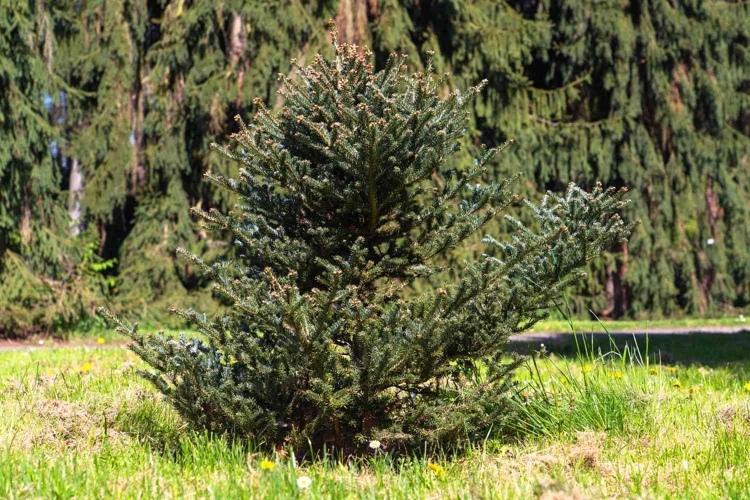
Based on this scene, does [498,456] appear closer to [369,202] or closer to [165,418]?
[369,202]

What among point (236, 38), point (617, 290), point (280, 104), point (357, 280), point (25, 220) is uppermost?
point (236, 38)

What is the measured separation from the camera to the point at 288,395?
10.1 ft

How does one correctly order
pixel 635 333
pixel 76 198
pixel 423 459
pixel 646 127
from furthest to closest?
pixel 646 127
pixel 76 198
pixel 635 333
pixel 423 459

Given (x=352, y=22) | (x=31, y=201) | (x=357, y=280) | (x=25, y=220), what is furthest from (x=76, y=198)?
(x=357, y=280)

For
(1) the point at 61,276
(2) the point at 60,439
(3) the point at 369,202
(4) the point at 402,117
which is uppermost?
(4) the point at 402,117

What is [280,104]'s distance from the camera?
33.3 feet

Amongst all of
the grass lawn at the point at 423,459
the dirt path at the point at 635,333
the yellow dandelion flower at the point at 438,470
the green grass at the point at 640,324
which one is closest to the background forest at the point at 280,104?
the green grass at the point at 640,324

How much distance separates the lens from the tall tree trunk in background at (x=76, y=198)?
458 inches

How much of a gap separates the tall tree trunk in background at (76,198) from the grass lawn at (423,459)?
7.92m

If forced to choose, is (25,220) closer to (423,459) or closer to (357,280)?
(357,280)

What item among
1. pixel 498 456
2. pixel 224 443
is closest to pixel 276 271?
pixel 224 443

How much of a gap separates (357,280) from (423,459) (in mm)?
791

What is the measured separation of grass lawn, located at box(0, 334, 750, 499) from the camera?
2457 millimetres

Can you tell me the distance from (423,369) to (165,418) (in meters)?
1.45
